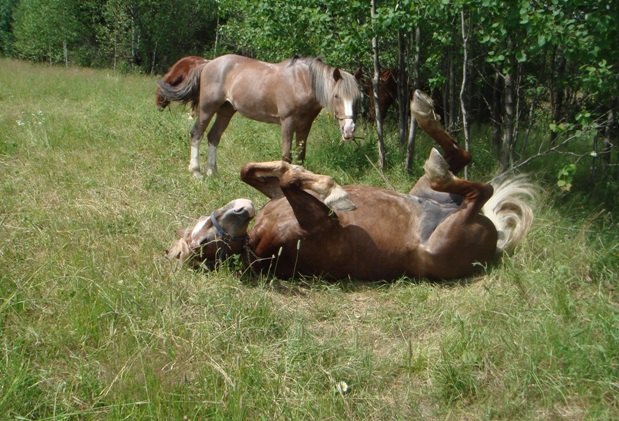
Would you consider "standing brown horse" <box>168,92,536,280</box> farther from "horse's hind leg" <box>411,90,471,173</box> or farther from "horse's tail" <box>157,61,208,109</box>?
"horse's tail" <box>157,61,208,109</box>

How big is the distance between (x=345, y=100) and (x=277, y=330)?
3.72m

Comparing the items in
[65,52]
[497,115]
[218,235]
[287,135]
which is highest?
[497,115]

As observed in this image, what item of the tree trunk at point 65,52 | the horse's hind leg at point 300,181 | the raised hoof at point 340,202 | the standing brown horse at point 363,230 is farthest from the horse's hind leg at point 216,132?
the tree trunk at point 65,52

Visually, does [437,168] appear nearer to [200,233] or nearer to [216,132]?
[200,233]

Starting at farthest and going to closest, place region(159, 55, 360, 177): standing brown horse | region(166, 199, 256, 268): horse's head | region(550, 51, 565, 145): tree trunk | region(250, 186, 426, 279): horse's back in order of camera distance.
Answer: region(550, 51, 565, 145): tree trunk
region(159, 55, 360, 177): standing brown horse
region(250, 186, 426, 279): horse's back
region(166, 199, 256, 268): horse's head

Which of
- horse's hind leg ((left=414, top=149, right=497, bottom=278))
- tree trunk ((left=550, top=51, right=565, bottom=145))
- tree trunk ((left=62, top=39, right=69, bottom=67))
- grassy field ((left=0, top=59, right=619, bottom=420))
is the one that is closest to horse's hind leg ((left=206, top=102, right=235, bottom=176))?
grassy field ((left=0, top=59, right=619, bottom=420))

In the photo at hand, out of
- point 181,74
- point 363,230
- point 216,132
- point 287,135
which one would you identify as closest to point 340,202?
point 363,230

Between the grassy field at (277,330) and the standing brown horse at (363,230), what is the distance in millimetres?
139

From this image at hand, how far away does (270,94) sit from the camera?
715 centimetres

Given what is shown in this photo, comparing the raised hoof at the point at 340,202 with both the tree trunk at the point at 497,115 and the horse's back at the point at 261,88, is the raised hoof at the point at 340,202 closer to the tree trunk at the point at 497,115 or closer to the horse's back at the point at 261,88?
the horse's back at the point at 261,88

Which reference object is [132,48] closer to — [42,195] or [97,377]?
[42,195]

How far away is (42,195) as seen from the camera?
16.9ft

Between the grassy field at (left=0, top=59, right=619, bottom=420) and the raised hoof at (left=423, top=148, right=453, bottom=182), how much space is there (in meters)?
0.75

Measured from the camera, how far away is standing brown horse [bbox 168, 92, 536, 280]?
3.95 m
